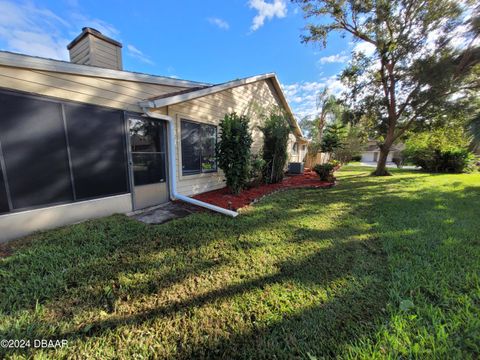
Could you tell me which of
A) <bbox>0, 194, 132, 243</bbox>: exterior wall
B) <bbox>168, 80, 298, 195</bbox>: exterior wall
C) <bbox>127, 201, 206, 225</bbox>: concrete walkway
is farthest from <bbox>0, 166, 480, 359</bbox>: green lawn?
<bbox>168, 80, 298, 195</bbox>: exterior wall

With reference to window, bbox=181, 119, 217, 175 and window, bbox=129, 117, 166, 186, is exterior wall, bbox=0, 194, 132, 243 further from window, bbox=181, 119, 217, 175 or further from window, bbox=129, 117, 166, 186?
window, bbox=181, 119, 217, 175

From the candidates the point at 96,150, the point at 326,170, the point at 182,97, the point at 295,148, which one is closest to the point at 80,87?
the point at 96,150

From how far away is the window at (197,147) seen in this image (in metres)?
5.61

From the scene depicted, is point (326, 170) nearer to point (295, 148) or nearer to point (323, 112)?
point (295, 148)

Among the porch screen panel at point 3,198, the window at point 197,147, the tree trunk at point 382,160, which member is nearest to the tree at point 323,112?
the tree trunk at point 382,160

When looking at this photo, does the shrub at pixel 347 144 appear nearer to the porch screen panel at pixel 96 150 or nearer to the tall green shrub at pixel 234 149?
the tall green shrub at pixel 234 149

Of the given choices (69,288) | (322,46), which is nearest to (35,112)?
(69,288)

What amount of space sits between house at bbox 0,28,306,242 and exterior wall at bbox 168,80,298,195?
1.8 inches

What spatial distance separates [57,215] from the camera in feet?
10.9

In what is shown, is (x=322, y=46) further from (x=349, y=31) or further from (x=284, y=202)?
(x=284, y=202)

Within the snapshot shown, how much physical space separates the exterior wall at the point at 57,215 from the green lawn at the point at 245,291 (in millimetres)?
273

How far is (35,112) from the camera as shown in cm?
301

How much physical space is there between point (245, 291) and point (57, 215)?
3638 millimetres

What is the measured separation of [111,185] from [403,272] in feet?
17.2
